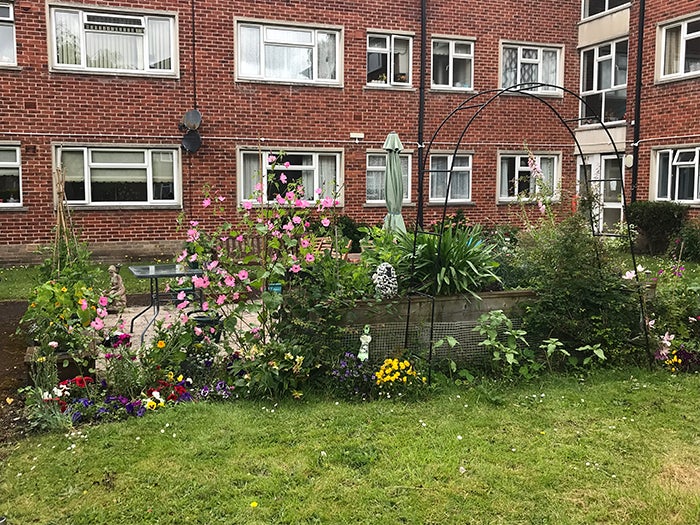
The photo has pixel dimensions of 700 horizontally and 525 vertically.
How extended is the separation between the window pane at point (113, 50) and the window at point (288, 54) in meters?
2.22

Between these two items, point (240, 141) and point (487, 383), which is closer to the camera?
point (487, 383)

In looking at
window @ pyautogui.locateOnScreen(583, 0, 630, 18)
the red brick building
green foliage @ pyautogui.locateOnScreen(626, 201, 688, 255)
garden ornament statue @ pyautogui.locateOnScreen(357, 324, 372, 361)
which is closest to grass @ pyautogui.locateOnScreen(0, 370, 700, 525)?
garden ornament statue @ pyautogui.locateOnScreen(357, 324, 372, 361)

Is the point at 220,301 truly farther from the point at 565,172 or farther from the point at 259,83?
the point at 565,172

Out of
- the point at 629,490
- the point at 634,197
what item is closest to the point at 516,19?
the point at 634,197

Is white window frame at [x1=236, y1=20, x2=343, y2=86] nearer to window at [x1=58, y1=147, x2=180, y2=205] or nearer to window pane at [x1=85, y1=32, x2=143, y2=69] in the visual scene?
window pane at [x1=85, y1=32, x2=143, y2=69]

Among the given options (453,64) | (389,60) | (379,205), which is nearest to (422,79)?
(389,60)

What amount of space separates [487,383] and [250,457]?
83.5 inches

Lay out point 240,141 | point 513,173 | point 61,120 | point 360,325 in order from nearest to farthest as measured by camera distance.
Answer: point 360,325 → point 61,120 → point 240,141 → point 513,173

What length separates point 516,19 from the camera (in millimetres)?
16109

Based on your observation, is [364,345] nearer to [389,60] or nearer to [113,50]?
[113,50]

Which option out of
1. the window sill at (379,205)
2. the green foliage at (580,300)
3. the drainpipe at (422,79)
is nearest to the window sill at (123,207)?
the window sill at (379,205)

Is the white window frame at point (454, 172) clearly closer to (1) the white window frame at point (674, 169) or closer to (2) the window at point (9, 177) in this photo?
(1) the white window frame at point (674, 169)

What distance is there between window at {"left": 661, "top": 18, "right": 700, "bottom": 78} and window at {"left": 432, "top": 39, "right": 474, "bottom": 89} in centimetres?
450

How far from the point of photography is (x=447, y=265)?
18.4ft
